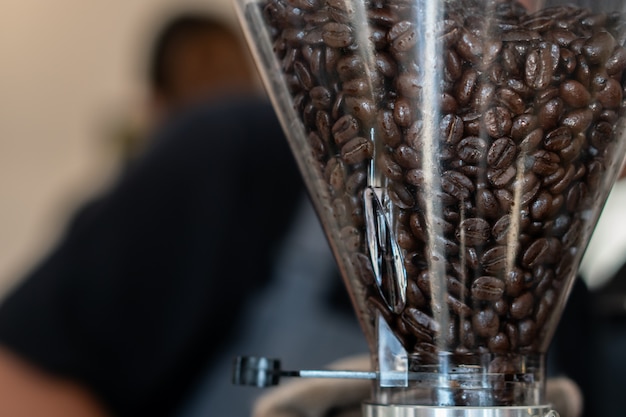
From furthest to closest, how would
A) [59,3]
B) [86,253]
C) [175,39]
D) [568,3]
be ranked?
[59,3], [175,39], [86,253], [568,3]

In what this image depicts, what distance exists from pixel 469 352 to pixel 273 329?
0.56 metres

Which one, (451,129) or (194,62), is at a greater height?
(194,62)

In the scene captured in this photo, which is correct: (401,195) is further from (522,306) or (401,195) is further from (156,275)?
(156,275)

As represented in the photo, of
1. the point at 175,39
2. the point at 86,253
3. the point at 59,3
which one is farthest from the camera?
the point at 59,3

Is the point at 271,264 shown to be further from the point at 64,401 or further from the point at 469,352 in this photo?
the point at 469,352

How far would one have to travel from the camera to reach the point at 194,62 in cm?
147

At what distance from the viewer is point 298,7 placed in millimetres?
348

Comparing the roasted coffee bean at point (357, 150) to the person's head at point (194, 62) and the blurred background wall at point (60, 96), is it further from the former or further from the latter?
the blurred background wall at point (60, 96)

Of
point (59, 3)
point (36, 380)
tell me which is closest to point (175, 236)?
point (36, 380)

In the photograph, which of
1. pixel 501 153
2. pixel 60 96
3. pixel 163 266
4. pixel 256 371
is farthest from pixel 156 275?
pixel 60 96

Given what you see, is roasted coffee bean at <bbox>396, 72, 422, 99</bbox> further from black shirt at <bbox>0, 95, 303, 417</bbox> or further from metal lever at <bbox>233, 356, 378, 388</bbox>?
black shirt at <bbox>0, 95, 303, 417</bbox>

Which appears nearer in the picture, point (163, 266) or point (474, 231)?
point (474, 231)

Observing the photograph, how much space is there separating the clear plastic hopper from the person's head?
3.30 ft

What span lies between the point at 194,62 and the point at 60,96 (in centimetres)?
76
